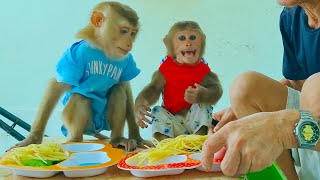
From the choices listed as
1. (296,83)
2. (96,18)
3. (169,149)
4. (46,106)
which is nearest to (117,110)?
(46,106)

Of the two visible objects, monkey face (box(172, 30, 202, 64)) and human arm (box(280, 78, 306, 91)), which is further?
monkey face (box(172, 30, 202, 64))

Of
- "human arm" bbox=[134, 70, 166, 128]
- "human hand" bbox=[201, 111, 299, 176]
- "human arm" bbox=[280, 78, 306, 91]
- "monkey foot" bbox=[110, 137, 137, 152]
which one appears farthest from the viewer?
"human arm" bbox=[134, 70, 166, 128]

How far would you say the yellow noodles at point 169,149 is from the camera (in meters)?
1.36

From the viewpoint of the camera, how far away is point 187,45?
209cm

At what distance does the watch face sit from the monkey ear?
1346 mm

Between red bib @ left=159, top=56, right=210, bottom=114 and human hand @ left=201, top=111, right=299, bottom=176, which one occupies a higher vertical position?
human hand @ left=201, top=111, right=299, bottom=176

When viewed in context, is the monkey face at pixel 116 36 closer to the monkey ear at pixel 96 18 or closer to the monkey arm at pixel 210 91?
the monkey ear at pixel 96 18

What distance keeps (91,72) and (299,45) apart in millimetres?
906

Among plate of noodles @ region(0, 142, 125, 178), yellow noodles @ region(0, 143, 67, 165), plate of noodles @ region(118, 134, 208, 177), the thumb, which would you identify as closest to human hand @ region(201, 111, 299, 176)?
the thumb

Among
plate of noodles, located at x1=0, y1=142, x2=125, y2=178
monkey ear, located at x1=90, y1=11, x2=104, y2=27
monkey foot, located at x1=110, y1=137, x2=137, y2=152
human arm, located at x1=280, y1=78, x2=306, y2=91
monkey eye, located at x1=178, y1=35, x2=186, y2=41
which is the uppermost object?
monkey ear, located at x1=90, y1=11, x2=104, y2=27

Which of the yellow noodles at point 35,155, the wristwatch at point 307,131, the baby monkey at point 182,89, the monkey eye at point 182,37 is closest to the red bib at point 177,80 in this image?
the baby monkey at point 182,89

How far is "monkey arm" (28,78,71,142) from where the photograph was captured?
6.13ft

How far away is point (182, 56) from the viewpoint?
2111mm

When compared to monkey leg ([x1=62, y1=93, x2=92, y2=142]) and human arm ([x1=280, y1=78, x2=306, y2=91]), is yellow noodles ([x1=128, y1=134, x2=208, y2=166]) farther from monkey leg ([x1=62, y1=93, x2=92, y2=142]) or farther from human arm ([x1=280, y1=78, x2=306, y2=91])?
monkey leg ([x1=62, y1=93, x2=92, y2=142])
